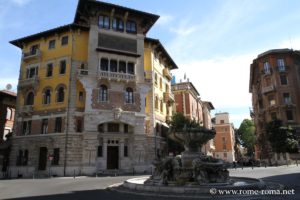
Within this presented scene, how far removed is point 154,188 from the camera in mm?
11312

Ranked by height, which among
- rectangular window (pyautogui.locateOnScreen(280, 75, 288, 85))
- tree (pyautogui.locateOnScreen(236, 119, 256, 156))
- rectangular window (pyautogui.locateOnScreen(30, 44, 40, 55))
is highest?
rectangular window (pyautogui.locateOnScreen(30, 44, 40, 55))

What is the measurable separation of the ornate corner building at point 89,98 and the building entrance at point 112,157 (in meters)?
0.11

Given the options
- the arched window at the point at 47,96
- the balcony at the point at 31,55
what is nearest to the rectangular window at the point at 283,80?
the arched window at the point at 47,96

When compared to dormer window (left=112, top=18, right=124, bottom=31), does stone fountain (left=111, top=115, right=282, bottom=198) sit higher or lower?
lower

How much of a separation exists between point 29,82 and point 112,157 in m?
14.6

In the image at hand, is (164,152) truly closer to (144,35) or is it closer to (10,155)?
(144,35)

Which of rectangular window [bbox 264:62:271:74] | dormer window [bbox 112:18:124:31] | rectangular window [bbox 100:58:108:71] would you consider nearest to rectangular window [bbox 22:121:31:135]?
rectangular window [bbox 100:58:108:71]

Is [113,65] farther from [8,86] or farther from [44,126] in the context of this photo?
[8,86]

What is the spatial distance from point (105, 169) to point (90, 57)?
531 inches

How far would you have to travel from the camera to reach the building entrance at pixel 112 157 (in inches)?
1196

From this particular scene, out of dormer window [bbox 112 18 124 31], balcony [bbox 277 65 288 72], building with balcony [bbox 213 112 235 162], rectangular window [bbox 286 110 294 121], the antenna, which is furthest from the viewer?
building with balcony [bbox 213 112 235 162]

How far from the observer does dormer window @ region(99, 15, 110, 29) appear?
112 ft

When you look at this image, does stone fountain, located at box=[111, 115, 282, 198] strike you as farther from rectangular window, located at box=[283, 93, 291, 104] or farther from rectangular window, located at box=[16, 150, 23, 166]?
rectangular window, located at box=[283, 93, 291, 104]

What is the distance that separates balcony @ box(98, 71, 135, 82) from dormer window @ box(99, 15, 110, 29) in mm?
6683
